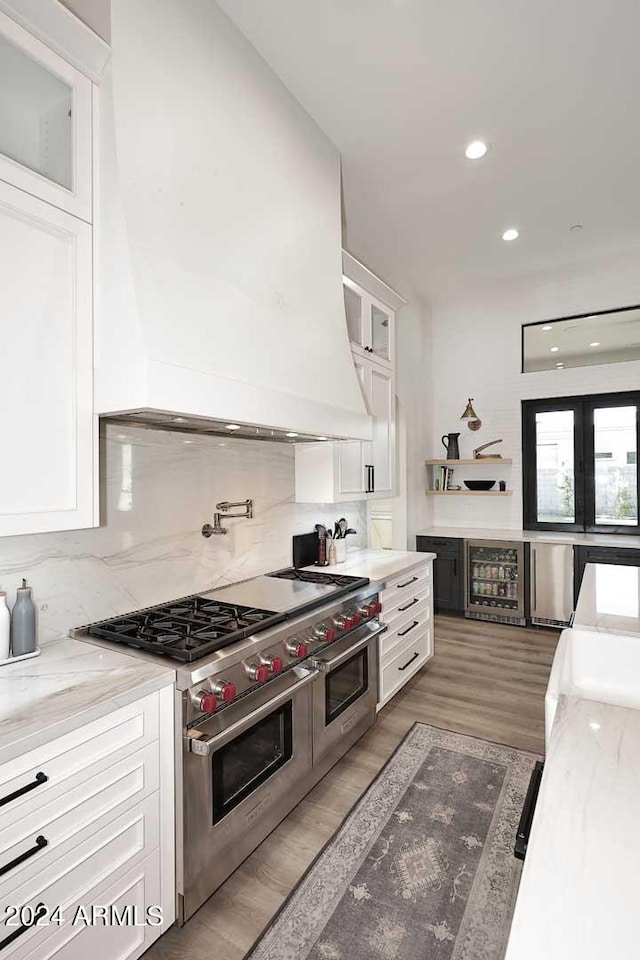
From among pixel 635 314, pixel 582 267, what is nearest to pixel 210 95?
Answer: pixel 582 267

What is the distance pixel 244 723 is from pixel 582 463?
4.61 metres

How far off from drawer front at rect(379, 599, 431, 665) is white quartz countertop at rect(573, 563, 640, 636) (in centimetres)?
113

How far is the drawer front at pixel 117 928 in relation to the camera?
1313mm

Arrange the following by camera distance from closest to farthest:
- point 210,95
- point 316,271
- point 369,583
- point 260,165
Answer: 1. point 210,95
2. point 260,165
3. point 316,271
4. point 369,583

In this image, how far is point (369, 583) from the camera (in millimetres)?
2895

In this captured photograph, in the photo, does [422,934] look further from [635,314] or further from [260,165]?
[635,314]

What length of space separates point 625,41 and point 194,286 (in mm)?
2226

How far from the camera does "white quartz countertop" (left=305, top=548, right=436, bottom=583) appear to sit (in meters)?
3.10

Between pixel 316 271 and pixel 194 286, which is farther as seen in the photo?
pixel 316 271

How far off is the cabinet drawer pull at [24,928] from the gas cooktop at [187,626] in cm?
66

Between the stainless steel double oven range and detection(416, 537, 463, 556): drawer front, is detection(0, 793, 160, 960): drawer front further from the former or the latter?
detection(416, 537, 463, 556): drawer front

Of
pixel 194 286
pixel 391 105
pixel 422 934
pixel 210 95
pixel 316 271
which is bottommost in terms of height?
pixel 422 934

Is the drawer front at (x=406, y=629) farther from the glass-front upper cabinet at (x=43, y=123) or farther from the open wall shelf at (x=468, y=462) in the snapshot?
the glass-front upper cabinet at (x=43, y=123)

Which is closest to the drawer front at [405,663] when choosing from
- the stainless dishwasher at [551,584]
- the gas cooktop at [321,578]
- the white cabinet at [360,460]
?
the gas cooktop at [321,578]
